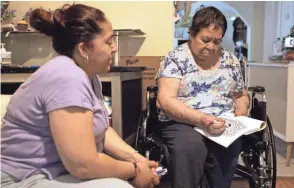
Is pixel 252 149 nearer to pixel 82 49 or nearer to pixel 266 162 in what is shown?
pixel 266 162

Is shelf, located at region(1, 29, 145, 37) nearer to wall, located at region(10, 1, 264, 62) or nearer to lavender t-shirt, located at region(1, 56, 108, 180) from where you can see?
wall, located at region(10, 1, 264, 62)

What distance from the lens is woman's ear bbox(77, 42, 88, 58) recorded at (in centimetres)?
94

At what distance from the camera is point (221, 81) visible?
1.65m

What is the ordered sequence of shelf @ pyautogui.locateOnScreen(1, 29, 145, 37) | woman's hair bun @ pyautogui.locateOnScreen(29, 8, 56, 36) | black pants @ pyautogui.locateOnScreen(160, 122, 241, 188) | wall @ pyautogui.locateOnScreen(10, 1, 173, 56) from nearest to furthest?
woman's hair bun @ pyautogui.locateOnScreen(29, 8, 56, 36) → black pants @ pyautogui.locateOnScreen(160, 122, 241, 188) → shelf @ pyautogui.locateOnScreen(1, 29, 145, 37) → wall @ pyautogui.locateOnScreen(10, 1, 173, 56)

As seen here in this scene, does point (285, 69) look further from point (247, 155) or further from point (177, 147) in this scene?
point (177, 147)

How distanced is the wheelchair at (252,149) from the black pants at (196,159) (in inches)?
2.9

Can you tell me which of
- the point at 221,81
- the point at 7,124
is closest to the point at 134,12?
the point at 221,81

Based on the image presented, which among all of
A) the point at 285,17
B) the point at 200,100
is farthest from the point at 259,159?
the point at 285,17

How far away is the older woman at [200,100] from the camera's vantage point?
4.58ft

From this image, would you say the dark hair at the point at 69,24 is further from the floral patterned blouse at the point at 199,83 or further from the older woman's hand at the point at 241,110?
the older woman's hand at the point at 241,110

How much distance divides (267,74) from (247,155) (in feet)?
4.87

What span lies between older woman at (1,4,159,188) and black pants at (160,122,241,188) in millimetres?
427

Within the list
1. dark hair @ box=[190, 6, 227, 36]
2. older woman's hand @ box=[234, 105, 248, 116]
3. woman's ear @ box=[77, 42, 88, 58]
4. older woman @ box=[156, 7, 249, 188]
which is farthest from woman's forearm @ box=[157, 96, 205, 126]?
woman's ear @ box=[77, 42, 88, 58]

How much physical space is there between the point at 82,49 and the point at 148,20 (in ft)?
4.96
